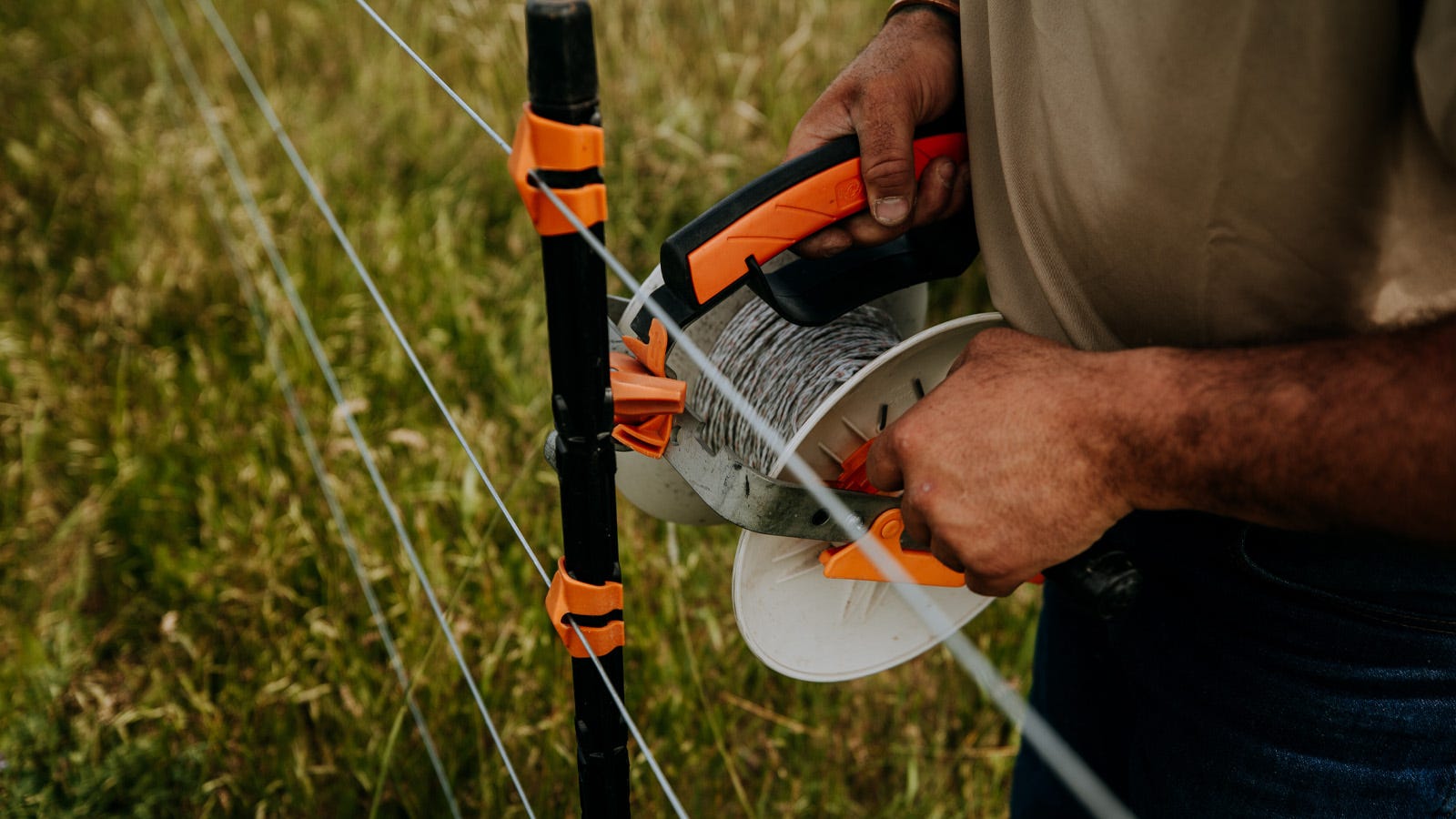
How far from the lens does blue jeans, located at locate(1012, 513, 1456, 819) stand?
1.19 metres

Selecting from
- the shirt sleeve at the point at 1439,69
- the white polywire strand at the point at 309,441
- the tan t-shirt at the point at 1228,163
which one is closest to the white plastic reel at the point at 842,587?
the tan t-shirt at the point at 1228,163

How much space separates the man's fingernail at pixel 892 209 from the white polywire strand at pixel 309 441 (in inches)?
49.5

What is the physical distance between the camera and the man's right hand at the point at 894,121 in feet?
4.65

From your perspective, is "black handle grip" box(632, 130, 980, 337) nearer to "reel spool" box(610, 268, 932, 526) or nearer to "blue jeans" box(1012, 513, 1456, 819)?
"reel spool" box(610, 268, 932, 526)

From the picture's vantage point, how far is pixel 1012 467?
1.08 metres

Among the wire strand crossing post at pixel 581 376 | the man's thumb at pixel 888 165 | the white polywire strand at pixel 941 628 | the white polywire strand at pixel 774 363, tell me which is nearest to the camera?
the white polywire strand at pixel 941 628

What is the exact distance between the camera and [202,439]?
3086 mm

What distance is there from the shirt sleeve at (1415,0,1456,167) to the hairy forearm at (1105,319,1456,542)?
0.16 m

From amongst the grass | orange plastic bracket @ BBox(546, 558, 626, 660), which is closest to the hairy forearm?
orange plastic bracket @ BBox(546, 558, 626, 660)

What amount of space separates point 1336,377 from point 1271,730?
57 cm

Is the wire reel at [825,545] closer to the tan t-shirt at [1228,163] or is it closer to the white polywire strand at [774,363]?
the white polywire strand at [774,363]

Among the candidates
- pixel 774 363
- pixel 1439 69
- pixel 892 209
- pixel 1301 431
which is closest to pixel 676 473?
pixel 774 363

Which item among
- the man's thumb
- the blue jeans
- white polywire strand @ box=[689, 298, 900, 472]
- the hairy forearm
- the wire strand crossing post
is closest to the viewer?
the hairy forearm

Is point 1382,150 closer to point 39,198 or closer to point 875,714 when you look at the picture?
point 875,714
